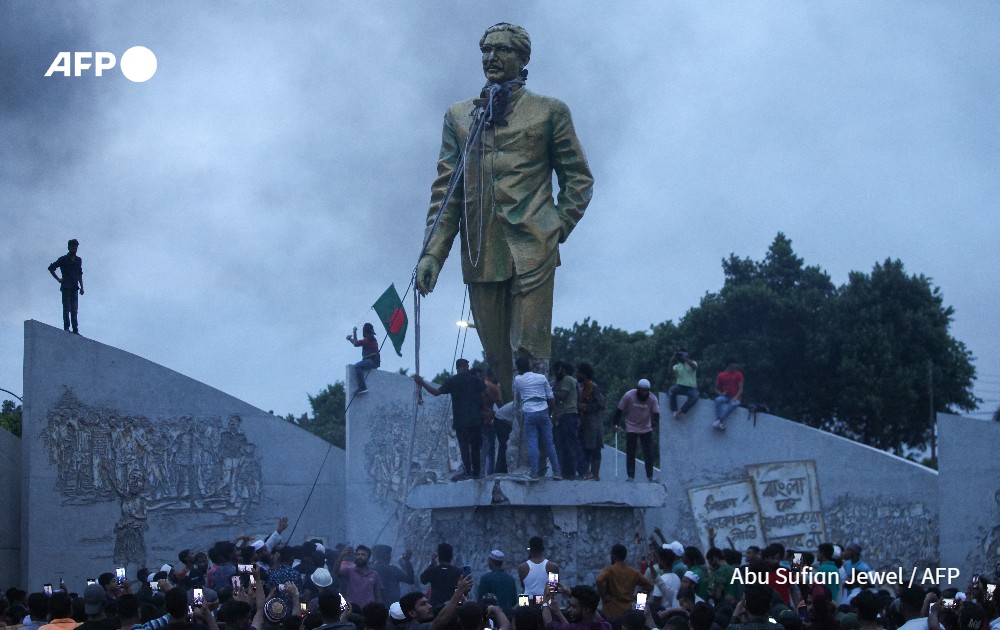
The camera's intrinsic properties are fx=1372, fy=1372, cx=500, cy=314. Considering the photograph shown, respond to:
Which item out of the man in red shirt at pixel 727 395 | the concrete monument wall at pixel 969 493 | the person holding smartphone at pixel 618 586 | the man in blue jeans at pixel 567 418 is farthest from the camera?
the man in red shirt at pixel 727 395

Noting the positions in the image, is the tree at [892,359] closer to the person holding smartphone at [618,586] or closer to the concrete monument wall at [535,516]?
the concrete monument wall at [535,516]

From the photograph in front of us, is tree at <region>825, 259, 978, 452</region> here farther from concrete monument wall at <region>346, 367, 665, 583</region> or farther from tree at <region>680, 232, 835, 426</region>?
concrete monument wall at <region>346, 367, 665, 583</region>

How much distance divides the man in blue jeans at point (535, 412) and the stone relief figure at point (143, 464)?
26.3 feet

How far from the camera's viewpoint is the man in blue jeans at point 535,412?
41.2 ft

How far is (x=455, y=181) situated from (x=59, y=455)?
8.14m

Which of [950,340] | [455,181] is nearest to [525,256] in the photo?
[455,181]

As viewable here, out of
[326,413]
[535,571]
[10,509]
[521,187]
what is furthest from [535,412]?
[326,413]

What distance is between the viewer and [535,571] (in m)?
11.3

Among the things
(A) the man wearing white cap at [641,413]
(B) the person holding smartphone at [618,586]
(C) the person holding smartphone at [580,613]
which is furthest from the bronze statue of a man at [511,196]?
(C) the person holding smartphone at [580,613]

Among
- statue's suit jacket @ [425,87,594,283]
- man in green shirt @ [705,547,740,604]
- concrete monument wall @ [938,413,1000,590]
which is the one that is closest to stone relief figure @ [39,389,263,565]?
statue's suit jacket @ [425,87,594,283]

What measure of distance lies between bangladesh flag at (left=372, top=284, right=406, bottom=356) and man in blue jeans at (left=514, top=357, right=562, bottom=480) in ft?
14.7

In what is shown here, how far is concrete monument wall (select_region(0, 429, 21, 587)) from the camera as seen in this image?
731 inches

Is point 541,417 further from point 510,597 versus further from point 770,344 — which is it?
point 770,344

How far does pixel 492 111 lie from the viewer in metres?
13.2
